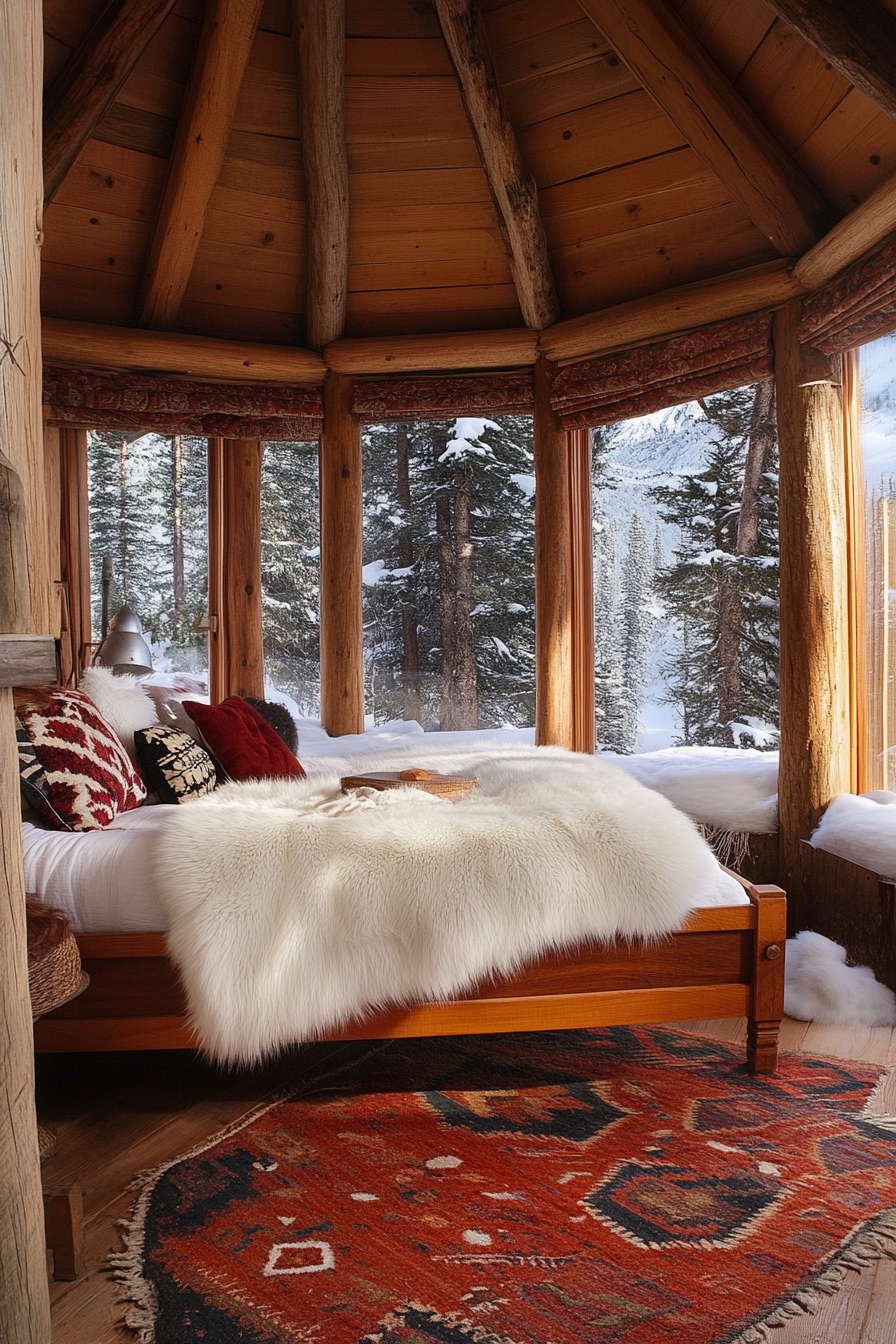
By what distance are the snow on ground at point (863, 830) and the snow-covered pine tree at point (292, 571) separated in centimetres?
262

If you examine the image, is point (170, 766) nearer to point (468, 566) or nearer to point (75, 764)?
point (75, 764)

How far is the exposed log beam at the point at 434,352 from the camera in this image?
179 inches

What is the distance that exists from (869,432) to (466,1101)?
8.98 feet

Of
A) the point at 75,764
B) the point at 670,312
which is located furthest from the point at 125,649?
the point at 670,312

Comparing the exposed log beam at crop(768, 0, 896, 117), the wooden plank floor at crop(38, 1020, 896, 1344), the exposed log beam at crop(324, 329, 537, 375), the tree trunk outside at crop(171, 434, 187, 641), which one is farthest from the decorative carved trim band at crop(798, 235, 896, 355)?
the tree trunk outside at crop(171, 434, 187, 641)

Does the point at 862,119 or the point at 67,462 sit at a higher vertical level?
the point at 862,119

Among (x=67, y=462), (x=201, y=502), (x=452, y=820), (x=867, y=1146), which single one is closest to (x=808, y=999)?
(x=867, y=1146)

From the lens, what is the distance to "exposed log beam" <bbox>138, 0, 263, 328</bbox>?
3619 mm

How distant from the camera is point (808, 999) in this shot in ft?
9.59

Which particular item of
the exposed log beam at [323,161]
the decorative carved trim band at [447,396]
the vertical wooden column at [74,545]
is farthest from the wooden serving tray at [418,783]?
the exposed log beam at [323,161]

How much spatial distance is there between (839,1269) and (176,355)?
4276 mm

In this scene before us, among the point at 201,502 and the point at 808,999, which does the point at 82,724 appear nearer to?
the point at 808,999

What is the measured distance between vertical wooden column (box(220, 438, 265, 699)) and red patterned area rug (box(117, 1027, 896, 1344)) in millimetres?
2672

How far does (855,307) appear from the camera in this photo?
3.24m
